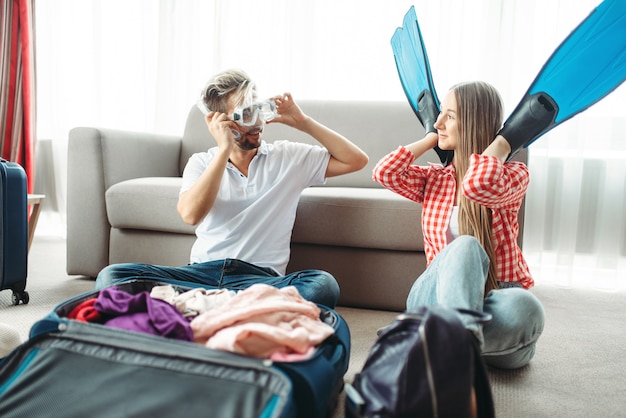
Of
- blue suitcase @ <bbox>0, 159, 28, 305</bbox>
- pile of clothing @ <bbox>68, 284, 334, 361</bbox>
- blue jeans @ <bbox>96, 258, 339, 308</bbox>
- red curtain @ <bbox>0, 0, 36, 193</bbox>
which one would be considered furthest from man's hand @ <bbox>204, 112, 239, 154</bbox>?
red curtain @ <bbox>0, 0, 36, 193</bbox>

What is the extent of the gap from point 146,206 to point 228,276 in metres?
0.79

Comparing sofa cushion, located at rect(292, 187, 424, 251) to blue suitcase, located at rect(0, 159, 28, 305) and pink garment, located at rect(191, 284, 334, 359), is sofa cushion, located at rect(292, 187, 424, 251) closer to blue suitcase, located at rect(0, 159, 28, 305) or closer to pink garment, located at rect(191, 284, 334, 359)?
pink garment, located at rect(191, 284, 334, 359)

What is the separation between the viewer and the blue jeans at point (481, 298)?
1045 mm

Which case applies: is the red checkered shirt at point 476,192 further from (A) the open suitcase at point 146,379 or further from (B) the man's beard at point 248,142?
(A) the open suitcase at point 146,379

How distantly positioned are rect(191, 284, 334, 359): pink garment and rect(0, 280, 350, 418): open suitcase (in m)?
0.03

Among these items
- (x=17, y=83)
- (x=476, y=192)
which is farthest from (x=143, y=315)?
(x=17, y=83)

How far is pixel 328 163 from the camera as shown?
1.65 m

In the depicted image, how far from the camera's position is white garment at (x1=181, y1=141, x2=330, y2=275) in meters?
Result: 1.51

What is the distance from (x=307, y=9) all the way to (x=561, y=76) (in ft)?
6.53

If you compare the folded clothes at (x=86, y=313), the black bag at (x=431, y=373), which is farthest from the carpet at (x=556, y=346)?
the folded clothes at (x=86, y=313)

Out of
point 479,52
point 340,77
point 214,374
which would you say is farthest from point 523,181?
point 340,77

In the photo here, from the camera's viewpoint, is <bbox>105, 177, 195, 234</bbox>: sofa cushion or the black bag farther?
<bbox>105, 177, 195, 234</bbox>: sofa cushion

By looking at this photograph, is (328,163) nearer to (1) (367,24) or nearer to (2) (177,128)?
(1) (367,24)

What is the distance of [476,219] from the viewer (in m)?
1.28
